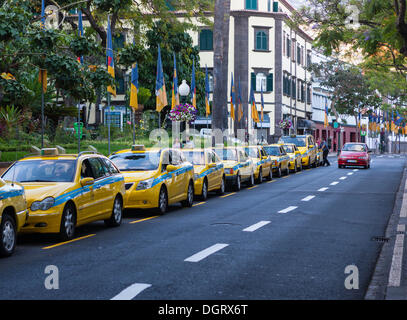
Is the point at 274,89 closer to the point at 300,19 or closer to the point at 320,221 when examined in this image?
the point at 300,19

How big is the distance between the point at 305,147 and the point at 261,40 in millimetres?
25258

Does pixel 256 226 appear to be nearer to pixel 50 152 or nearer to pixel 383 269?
pixel 50 152

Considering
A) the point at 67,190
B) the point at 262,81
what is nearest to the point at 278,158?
the point at 67,190

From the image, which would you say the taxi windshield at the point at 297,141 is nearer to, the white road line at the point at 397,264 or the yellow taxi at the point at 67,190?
the yellow taxi at the point at 67,190

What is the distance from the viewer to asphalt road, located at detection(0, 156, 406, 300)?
7.77 meters

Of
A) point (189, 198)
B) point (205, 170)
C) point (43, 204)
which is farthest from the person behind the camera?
point (205, 170)

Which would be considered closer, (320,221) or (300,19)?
(320,221)

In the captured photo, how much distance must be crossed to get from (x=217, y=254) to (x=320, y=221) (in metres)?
5.17

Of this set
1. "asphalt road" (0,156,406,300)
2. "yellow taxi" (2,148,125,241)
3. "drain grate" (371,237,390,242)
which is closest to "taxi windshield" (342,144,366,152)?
"asphalt road" (0,156,406,300)

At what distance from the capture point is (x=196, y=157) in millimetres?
21891

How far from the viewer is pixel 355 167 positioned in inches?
1745

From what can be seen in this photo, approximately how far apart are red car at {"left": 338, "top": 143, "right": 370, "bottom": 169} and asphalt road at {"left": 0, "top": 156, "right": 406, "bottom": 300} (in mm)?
23789

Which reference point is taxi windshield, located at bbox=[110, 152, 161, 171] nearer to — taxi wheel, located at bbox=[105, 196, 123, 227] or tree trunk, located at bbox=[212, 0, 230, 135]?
taxi wheel, located at bbox=[105, 196, 123, 227]
